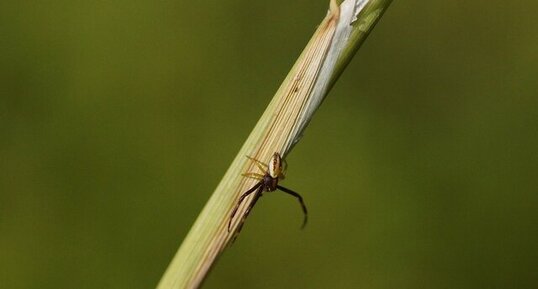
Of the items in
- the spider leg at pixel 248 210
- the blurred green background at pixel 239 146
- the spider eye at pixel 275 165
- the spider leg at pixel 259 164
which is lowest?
the spider leg at pixel 248 210

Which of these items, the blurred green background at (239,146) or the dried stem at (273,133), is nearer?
the dried stem at (273,133)

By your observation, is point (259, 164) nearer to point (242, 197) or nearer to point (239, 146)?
point (242, 197)

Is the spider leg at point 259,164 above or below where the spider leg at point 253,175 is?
above

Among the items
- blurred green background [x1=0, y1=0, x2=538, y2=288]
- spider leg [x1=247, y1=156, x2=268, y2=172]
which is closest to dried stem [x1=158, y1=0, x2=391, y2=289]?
spider leg [x1=247, y1=156, x2=268, y2=172]

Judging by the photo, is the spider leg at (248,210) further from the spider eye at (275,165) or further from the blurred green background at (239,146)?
the blurred green background at (239,146)

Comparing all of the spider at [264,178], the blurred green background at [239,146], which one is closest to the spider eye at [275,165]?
the spider at [264,178]

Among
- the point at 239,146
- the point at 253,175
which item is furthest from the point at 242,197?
→ the point at 239,146

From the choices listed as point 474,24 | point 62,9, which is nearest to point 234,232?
point 62,9
